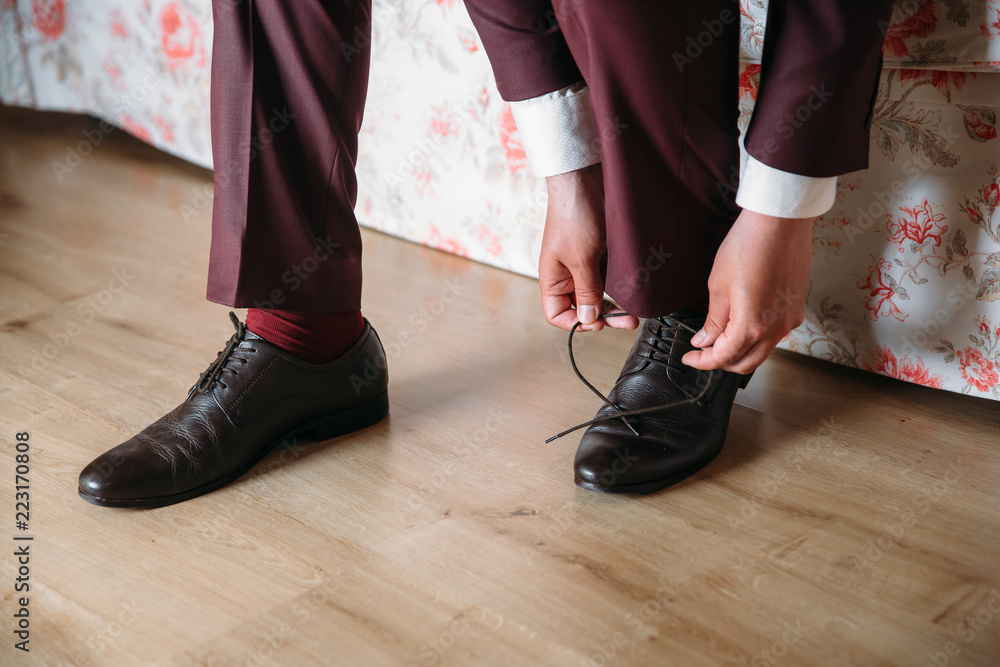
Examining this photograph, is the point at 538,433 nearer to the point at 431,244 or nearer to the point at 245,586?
the point at 245,586

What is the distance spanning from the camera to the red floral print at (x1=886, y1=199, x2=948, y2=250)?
35.2 inches

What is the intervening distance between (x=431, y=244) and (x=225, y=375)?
2.16ft

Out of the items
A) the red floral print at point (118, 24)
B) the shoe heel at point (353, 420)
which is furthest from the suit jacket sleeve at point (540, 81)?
the red floral print at point (118, 24)

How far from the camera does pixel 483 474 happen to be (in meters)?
0.80

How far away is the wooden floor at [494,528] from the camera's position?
1.94 feet

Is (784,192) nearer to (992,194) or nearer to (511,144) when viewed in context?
(992,194)

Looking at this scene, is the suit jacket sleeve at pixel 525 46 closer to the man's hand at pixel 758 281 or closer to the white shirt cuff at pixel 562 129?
the white shirt cuff at pixel 562 129

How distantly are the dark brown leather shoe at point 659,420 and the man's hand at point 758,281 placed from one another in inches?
4.4

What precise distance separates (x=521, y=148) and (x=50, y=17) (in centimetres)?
135

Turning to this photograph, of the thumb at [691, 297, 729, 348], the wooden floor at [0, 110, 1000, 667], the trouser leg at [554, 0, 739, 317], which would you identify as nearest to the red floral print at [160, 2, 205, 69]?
the wooden floor at [0, 110, 1000, 667]

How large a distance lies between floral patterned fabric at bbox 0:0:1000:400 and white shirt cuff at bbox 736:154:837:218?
298 millimetres

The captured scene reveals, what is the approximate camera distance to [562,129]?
75 centimetres

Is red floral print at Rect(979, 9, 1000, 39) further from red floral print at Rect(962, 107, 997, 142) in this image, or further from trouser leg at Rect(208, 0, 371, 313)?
trouser leg at Rect(208, 0, 371, 313)

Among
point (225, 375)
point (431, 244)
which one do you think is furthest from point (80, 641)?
point (431, 244)
